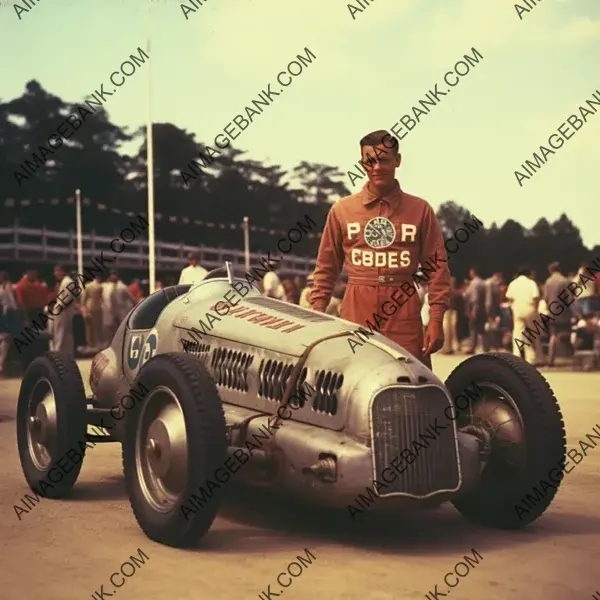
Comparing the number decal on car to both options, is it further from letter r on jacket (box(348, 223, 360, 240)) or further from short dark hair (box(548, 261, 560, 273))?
short dark hair (box(548, 261, 560, 273))

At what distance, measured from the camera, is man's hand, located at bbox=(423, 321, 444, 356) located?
753cm

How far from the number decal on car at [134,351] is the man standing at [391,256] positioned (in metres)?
1.51

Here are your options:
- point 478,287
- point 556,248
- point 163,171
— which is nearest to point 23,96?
point 163,171

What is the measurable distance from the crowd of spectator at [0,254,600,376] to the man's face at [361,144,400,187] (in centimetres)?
907

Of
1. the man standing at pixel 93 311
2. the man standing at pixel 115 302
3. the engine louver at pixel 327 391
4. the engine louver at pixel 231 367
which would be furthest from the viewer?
the man standing at pixel 93 311

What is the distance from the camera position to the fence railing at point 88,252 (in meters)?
45.0

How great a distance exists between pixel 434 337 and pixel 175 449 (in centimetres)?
190

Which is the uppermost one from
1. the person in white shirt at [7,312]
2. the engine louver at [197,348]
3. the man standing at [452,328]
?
the engine louver at [197,348]

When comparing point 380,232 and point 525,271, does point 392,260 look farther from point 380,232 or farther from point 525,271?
point 525,271

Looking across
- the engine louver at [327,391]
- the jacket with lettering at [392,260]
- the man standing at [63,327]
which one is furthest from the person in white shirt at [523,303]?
the engine louver at [327,391]

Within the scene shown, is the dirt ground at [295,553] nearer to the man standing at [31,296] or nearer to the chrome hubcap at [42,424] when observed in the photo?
the chrome hubcap at [42,424]

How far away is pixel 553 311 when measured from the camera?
21.1m

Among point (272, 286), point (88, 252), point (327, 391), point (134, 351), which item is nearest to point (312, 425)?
point (327, 391)

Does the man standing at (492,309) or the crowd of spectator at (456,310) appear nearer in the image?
the crowd of spectator at (456,310)
